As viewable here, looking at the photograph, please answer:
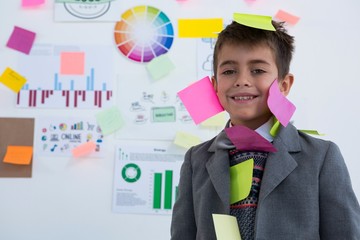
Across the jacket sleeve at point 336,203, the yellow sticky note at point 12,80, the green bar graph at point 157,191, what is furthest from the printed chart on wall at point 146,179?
the jacket sleeve at point 336,203

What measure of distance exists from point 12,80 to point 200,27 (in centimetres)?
70

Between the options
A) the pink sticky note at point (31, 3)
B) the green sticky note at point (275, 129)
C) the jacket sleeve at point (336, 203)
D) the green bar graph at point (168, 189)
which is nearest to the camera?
the jacket sleeve at point (336, 203)

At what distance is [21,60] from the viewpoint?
4.33 ft

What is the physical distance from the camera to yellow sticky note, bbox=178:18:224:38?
128 cm

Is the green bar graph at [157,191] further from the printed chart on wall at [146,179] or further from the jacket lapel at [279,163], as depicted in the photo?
the jacket lapel at [279,163]

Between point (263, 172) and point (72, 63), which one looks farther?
point (72, 63)

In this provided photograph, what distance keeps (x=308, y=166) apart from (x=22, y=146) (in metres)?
1.00

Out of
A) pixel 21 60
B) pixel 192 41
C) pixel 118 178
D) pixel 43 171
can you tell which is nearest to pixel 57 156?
pixel 43 171

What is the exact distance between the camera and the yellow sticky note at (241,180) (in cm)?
64

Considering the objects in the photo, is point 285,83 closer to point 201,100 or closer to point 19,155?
point 201,100

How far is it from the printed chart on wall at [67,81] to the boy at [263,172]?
606 millimetres

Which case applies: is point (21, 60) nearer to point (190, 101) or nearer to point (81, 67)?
point (81, 67)

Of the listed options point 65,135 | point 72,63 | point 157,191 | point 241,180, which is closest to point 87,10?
point 72,63

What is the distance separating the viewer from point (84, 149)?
1268mm
